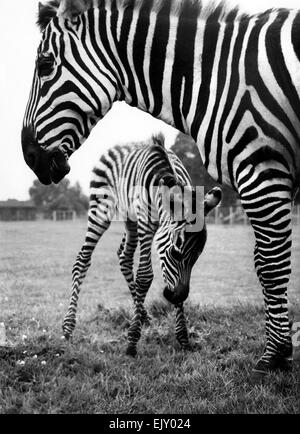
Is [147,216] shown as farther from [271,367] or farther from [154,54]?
[271,367]

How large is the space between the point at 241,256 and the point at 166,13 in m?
12.7

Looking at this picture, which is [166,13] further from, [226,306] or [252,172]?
[226,306]

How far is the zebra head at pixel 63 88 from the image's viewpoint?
362 centimetres

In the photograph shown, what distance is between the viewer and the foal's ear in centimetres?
358

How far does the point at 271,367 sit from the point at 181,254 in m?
1.25

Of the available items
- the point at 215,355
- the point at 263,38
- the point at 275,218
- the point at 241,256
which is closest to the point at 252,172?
the point at 275,218

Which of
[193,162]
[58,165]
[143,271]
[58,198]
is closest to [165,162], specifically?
[143,271]

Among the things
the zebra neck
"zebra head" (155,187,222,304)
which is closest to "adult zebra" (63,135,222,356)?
"zebra head" (155,187,222,304)

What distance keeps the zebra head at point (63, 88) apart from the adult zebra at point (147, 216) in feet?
4.45

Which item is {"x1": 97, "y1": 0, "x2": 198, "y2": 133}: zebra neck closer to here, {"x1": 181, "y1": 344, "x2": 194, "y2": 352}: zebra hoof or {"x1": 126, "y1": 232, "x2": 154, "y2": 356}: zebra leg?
{"x1": 126, "y1": 232, "x2": 154, "y2": 356}: zebra leg

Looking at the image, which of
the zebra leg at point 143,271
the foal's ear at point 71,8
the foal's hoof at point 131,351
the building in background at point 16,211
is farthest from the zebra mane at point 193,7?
the building in background at point 16,211

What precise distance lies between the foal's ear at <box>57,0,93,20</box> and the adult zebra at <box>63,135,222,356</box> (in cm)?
184

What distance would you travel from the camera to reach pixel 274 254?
3346 millimetres
